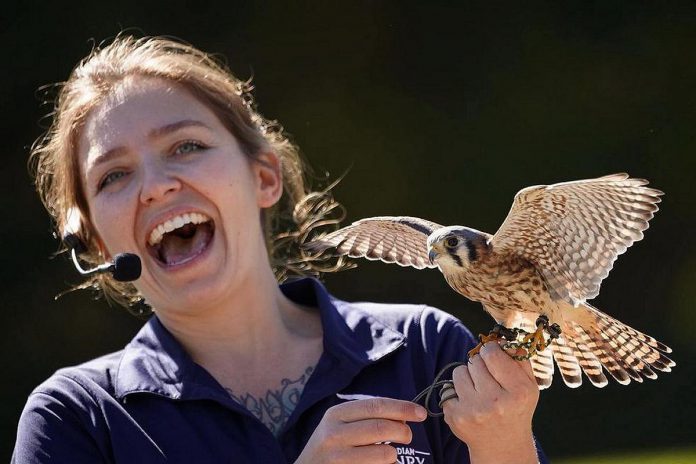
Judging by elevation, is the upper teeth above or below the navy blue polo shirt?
above

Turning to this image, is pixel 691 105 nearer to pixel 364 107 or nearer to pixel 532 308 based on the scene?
pixel 364 107

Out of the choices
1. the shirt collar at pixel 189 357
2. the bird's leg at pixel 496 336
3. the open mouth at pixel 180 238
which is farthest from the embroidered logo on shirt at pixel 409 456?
the open mouth at pixel 180 238

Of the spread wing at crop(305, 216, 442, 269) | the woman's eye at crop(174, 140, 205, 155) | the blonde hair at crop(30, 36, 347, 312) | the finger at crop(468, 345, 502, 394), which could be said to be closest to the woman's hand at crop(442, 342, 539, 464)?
the finger at crop(468, 345, 502, 394)

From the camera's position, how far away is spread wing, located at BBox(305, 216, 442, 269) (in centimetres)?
221

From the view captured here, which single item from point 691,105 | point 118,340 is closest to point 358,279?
point 118,340

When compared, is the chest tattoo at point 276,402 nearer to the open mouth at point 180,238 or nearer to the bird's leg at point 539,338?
the open mouth at point 180,238

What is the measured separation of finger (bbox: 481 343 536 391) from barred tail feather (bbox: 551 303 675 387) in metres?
0.22

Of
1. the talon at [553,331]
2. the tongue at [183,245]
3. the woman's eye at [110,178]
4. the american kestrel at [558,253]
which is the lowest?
the talon at [553,331]

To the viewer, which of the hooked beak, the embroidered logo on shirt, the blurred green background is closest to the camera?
the hooked beak

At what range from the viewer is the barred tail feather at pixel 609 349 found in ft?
6.56

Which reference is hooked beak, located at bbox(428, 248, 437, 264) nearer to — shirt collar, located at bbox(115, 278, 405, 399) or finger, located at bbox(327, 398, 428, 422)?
finger, located at bbox(327, 398, 428, 422)

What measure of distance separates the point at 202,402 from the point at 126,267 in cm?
32

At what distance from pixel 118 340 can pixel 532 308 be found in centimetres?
455

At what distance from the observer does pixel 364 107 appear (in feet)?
19.7
